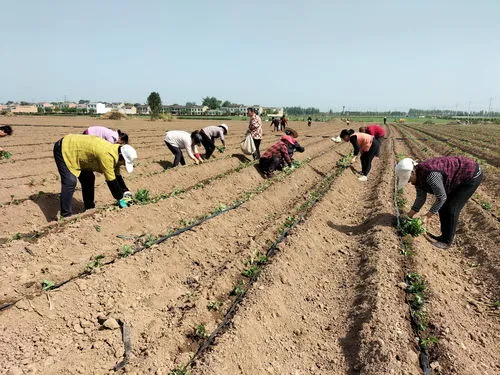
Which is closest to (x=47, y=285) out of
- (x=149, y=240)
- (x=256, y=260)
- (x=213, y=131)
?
(x=149, y=240)

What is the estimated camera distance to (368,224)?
6258 mm

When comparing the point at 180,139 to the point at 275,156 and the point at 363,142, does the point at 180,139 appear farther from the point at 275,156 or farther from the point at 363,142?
the point at 363,142

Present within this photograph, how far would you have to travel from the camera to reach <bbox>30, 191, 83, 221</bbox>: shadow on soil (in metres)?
6.42

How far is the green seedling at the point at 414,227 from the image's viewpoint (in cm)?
536

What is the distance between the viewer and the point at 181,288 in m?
4.18

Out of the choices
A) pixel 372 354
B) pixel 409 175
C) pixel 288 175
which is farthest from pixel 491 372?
pixel 288 175

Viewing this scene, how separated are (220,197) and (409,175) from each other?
14.1ft

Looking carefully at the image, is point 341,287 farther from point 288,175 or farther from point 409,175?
point 288,175

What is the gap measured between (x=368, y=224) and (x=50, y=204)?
6.24 meters

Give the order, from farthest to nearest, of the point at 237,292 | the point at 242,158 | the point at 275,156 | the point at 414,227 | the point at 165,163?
1. the point at 242,158
2. the point at 165,163
3. the point at 275,156
4. the point at 414,227
5. the point at 237,292

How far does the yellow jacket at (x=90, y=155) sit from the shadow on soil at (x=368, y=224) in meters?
3.95

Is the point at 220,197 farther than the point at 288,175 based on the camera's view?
No

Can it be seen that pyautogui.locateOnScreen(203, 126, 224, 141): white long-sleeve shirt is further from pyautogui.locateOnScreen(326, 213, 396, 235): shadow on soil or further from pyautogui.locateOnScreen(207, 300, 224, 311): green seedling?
pyautogui.locateOnScreen(207, 300, 224, 311): green seedling

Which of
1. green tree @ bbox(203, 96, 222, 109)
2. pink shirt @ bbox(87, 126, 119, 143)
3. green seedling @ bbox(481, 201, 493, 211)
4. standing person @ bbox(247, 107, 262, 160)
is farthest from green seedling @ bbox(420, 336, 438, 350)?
green tree @ bbox(203, 96, 222, 109)
